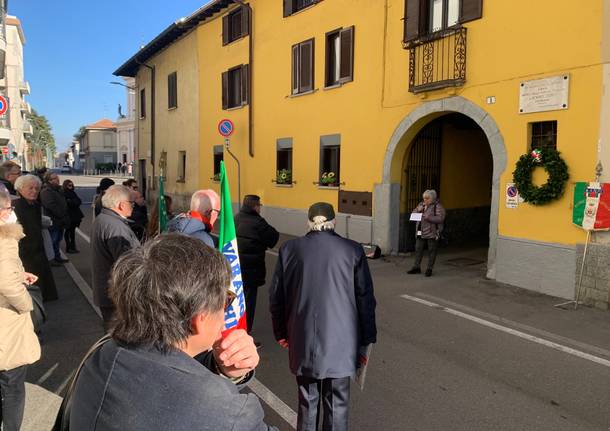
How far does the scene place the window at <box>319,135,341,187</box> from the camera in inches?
497

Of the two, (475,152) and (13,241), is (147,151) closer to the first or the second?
(475,152)

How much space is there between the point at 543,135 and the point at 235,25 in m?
12.5

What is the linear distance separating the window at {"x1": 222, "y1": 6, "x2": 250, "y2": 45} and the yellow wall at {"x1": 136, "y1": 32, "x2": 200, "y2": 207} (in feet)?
10.2

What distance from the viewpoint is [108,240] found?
393cm

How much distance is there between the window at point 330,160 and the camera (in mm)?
12617

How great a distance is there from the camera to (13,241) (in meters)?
3.00

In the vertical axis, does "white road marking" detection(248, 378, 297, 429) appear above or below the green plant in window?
below

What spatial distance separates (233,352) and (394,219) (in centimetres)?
976

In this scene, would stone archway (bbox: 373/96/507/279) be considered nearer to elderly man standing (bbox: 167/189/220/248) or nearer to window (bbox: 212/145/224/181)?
elderly man standing (bbox: 167/189/220/248)

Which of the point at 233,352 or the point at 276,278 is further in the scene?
the point at 276,278

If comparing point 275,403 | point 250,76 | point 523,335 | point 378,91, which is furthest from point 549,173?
point 250,76

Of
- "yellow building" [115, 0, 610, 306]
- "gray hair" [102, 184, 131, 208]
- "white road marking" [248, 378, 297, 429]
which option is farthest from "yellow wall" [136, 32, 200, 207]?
"white road marking" [248, 378, 297, 429]

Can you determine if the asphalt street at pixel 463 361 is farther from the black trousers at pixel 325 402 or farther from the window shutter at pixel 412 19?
the window shutter at pixel 412 19

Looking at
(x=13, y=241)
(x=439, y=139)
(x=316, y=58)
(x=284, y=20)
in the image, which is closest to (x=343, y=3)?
(x=316, y=58)
